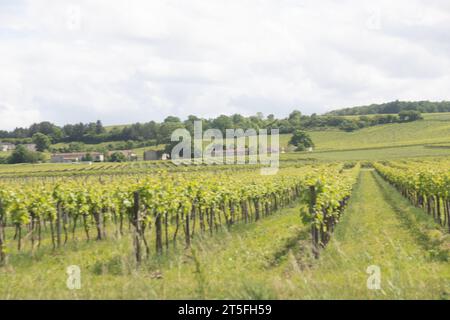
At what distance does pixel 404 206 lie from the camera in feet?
96.4

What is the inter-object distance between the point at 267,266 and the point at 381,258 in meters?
3.02

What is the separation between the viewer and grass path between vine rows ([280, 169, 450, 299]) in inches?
275

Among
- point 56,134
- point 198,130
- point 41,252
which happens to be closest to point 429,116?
point 198,130

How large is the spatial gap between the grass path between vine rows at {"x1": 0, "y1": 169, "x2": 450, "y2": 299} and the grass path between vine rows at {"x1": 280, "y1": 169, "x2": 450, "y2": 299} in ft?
0.09

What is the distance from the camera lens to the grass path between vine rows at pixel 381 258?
697 centimetres

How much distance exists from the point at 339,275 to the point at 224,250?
16.6 feet

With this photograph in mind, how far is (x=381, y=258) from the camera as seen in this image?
13109 millimetres

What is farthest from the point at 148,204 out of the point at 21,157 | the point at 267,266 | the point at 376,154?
the point at 21,157

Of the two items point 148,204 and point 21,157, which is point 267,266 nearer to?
point 148,204

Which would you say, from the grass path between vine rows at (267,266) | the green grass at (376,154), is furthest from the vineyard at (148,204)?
the green grass at (376,154)

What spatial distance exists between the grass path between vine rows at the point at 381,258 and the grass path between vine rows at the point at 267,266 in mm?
28

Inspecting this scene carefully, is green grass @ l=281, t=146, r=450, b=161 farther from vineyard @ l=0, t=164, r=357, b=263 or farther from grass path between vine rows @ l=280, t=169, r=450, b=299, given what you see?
vineyard @ l=0, t=164, r=357, b=263

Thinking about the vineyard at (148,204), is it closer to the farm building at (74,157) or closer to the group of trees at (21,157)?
the group of trees at (21,157)

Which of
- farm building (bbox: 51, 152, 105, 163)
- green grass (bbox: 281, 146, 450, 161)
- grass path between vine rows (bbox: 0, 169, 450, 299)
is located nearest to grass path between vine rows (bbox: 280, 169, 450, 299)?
grass path between vine rows (bbox: 0, 169, 450, 299)
